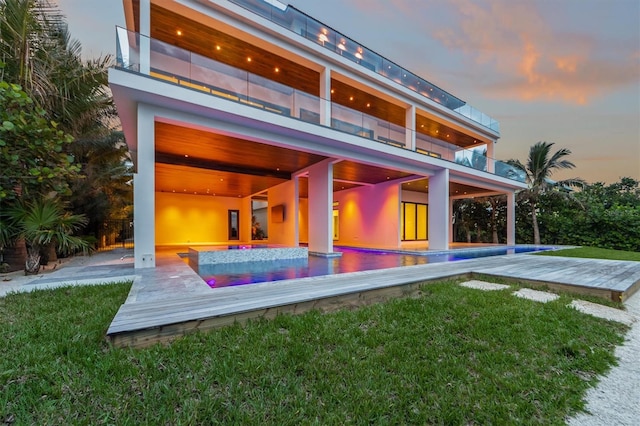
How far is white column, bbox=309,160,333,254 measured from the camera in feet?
32.6

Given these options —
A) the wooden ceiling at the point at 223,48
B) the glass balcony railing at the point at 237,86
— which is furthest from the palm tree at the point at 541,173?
the wooden ceiling at the point at 223,48

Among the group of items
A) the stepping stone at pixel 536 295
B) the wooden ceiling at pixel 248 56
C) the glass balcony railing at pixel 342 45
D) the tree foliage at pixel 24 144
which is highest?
the glass balcony railing at pixel 342 45

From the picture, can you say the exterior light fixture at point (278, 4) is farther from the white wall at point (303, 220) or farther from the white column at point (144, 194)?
the white wall at point (303, 220)

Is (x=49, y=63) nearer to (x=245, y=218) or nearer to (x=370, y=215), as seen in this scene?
(x=245, y=218)

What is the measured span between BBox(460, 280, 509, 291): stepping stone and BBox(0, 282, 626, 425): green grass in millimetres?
1463

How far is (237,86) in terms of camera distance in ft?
23.2

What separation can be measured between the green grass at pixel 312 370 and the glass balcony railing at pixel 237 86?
518 cm

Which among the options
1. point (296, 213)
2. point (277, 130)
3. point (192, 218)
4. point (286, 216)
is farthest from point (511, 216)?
point (192, 218)

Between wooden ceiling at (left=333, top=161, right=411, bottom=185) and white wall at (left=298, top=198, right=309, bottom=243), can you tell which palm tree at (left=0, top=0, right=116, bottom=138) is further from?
white wall at (left=298, top=198, right=309, bottom=243)

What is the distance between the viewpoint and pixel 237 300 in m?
3.30

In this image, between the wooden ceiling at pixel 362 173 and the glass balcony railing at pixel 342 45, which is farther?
the wooden ceiling at pixel 362 173

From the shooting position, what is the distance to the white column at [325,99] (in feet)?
28.2

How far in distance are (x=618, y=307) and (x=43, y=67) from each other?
1115 centimetres

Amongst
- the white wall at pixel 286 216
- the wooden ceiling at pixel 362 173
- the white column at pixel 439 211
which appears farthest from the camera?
the white column at pixel 439 211
